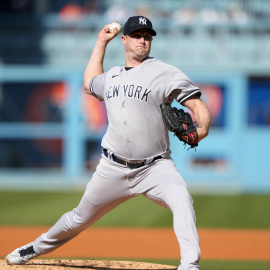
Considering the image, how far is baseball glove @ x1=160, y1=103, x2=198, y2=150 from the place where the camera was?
2.88m

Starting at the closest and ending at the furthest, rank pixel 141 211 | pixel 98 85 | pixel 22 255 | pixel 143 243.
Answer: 1. pixel 98 85
2. pixel 22 255
3. pixel 143 243
4. pixel 141 211

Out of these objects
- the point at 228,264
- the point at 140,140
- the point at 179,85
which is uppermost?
the point at 179,85

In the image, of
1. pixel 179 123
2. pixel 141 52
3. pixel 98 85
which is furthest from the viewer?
pixel 98 85

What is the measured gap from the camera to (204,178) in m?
11.8

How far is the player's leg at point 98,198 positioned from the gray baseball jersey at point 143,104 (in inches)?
5.8

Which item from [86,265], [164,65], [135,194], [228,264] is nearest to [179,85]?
[164,65]

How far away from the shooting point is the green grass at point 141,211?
23.1ft

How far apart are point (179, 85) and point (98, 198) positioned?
100cm

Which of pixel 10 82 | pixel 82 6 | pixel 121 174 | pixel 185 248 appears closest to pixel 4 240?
pixel 121 174

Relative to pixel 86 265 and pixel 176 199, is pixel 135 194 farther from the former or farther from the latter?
pixel 86 265

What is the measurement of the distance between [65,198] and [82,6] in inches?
282

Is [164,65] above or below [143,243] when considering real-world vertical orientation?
above

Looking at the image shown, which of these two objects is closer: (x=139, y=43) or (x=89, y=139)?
(x=139, y=43)

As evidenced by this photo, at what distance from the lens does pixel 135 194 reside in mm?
3270
